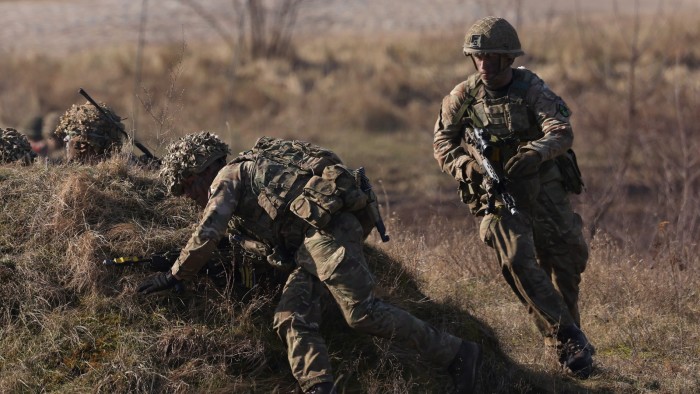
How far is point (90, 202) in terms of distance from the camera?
7141 mm

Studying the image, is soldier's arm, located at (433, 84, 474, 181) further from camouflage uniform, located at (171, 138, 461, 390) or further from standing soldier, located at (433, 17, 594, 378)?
camouflage uniform, located at (171, 138, 461, 390)

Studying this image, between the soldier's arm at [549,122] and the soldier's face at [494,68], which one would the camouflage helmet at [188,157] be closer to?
the soldier's face at [494,68]

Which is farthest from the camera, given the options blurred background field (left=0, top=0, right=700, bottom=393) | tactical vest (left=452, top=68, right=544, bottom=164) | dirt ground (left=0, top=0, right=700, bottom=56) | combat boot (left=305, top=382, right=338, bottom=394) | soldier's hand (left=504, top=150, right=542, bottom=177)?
dirt ground (left=0, top=0, right=700, bottom=56)

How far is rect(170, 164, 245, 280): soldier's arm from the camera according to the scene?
6297 mm

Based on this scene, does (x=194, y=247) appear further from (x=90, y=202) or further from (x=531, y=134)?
(x=531, y=134)

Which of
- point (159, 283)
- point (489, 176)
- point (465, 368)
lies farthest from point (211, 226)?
point (489, 176)

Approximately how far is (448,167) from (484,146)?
43cm

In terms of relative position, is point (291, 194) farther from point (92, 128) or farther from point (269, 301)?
point (92, 128)

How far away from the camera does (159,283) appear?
6457 mm

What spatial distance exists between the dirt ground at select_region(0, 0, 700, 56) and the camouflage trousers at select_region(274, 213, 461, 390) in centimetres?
2165

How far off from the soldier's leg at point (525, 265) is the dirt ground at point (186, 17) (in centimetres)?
2076

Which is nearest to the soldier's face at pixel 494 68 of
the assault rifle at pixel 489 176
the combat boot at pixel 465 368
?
the assault rifle at pixel 489 176

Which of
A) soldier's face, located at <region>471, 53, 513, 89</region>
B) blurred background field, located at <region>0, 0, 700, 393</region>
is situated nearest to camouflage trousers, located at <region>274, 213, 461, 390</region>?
blurred background field, located at <region>0, 0, 700, 393</region>

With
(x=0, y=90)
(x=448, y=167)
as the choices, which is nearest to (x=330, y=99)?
(x=0, y=90)
